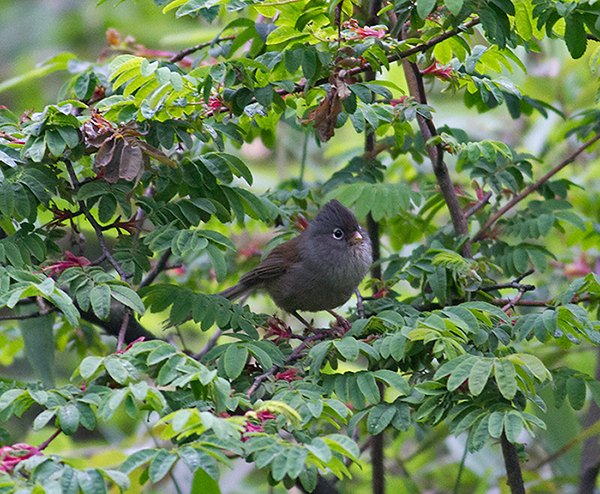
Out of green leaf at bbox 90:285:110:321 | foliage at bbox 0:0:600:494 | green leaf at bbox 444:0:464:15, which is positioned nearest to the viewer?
foliage at bbox 0:0:600:494

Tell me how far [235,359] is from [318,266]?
1387 millimetres

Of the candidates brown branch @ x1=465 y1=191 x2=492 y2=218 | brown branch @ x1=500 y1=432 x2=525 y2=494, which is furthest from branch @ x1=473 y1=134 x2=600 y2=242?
brown branch @ x1=500 y1=432 x2=525 y2=494

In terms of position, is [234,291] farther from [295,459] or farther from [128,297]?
[295,459]

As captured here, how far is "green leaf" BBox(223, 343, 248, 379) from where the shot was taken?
6.25 ft

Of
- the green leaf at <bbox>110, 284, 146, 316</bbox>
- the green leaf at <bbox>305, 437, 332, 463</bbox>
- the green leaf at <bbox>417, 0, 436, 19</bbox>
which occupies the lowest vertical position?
the green leaf at <bbox>305, 437, 332, 463</bbox>

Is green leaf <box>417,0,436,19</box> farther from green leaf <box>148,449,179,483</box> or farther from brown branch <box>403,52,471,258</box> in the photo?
green leaf <box>148,449,179,483</box>

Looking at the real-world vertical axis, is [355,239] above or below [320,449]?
below

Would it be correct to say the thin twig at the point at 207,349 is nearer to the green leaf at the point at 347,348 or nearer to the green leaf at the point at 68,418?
the green leaf at the point at 347,348

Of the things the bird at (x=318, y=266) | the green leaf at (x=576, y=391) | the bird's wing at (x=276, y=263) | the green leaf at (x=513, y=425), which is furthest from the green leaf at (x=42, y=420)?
the bird's wing at (x=276, y=263)

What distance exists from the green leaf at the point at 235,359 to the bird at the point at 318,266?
121cm

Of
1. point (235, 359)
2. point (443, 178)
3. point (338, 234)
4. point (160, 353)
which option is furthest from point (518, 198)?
point (160, 353)

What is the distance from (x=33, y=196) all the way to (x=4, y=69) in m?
6.08

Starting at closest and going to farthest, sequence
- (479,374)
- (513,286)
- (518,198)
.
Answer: (479,374)
(513,286)
(518,198)

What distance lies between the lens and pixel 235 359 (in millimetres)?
1950
